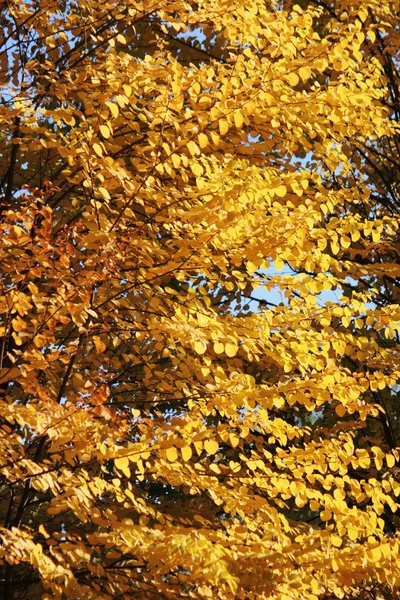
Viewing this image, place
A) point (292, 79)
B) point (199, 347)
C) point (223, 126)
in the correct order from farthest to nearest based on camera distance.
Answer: point (292, 79), point (223, 126), point (199, 347)

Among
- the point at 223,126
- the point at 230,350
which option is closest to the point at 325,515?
the point at 230,350

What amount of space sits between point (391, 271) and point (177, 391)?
170 cm

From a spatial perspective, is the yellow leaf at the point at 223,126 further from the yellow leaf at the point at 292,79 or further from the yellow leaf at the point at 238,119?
the yellow leaf at the point at 292,79

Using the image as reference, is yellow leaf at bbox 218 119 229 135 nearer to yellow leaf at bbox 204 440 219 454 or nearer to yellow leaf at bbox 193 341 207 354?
yellow leaf at bbox 193 341 207 354

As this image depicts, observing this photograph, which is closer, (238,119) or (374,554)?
(238,119)

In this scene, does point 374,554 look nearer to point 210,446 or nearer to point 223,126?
point 210,446

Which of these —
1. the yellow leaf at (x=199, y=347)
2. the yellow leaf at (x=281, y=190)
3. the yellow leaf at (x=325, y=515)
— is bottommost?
the yellow leaf at (x=325, y=515)

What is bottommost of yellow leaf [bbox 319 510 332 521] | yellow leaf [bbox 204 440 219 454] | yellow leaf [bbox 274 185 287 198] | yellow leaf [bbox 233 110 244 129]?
yellow leaf [bbox 319 510 332 521]

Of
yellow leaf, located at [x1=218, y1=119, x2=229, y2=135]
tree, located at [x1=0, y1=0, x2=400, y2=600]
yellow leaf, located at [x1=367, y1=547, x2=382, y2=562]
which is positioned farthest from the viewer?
yellow leaf, located at [x1=367, y1=547, x2=382, y2=562]

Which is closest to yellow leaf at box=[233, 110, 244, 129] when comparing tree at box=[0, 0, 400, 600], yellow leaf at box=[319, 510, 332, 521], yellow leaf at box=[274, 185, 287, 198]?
tree at box=[0, 0, 400, 600]

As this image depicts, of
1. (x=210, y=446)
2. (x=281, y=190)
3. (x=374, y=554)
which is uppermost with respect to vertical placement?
(x=281, y=190)

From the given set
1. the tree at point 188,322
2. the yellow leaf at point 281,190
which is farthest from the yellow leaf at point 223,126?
the yellow leaf at point 281,190

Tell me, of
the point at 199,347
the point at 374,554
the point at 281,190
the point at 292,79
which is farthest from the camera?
the point at 292,79

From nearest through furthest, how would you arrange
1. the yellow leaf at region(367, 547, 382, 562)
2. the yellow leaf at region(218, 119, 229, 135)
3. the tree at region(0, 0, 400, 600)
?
the tree at region(0, 0, 400, 600)
the yellow leaf at region(218, 119, 229, 135)
the yellow leaf at region(367, 547, 382, 562)
